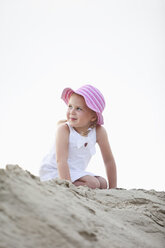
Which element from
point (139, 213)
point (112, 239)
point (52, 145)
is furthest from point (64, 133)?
point (112, 239)

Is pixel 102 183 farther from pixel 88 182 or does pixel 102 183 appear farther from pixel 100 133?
pixel 100 133

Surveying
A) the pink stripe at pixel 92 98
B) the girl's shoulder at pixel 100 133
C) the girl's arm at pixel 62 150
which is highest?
the pink stripe at pixel 92 98

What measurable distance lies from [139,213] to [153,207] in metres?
0.26

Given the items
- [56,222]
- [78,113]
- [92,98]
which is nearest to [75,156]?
[78,113]

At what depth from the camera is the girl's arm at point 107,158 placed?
288 centimetres

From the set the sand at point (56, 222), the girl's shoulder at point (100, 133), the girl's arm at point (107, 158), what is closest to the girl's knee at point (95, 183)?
the girl's arm at point (107, 158)

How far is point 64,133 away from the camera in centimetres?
269

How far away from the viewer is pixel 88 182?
8.52ft

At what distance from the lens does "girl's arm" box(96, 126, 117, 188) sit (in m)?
2.88

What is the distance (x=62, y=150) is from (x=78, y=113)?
0.33m

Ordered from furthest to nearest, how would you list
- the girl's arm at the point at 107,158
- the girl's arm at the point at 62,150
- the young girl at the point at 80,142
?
the girl's arm at the point at 107,158, the young girl at the point at 80,142, the girl's arm at the point at 62,150

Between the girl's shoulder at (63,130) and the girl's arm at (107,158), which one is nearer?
the girl's shoulder at (63,130)

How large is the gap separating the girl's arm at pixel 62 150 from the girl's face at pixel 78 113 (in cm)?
9

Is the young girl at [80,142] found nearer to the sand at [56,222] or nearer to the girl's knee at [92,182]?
the girl's knee at [92,182]
